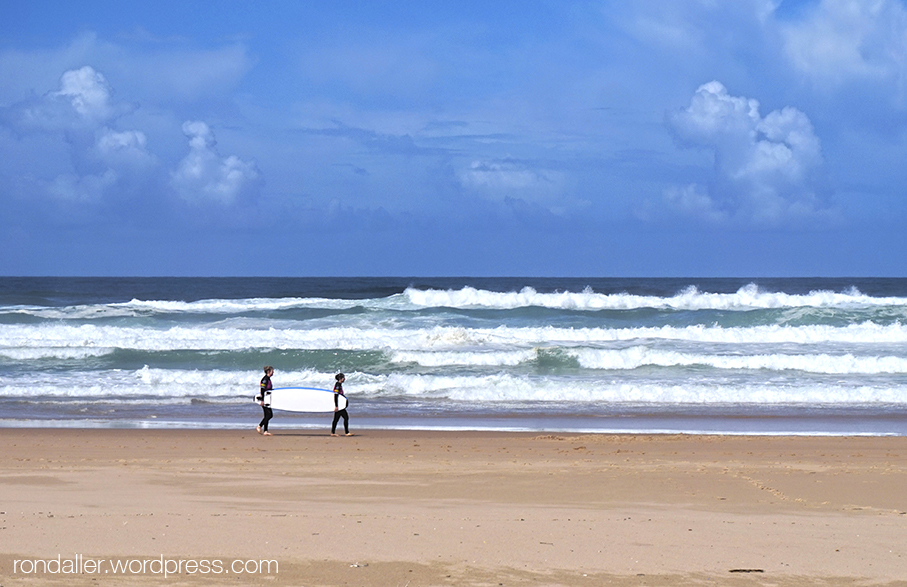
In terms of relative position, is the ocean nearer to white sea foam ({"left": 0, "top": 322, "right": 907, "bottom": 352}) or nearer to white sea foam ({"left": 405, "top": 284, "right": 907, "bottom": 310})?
white sea foam ({"left": 0, "top": 322, "right": 907, "bottom": 352})

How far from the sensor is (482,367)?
2075cm

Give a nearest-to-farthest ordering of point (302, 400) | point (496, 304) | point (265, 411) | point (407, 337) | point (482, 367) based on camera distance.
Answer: point (265, 411) → point (302, 400) → point (482, 367) → point (407, 337) → point (496, 304)

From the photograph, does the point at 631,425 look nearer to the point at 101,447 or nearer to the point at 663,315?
the point at 101,447

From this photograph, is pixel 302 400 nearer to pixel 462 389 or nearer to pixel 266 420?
pixel 266 420

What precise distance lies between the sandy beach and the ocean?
7.75 feet

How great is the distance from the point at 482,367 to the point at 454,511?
13285mm

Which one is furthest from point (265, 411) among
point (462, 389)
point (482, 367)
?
point (482, 367)

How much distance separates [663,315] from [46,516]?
28.4 metres

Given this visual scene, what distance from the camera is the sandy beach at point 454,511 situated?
5.68 metres

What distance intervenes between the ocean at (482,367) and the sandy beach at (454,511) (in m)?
2.36

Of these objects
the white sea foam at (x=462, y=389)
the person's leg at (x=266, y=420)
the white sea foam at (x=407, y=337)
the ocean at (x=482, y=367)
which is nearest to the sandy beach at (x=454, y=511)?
the person's leg at (x=266, y=420)

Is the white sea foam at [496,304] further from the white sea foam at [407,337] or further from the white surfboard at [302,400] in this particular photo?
the white surfboard at [302,400]

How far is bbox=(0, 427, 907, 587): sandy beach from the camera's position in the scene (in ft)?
18.6

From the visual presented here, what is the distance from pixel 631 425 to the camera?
540 inches
